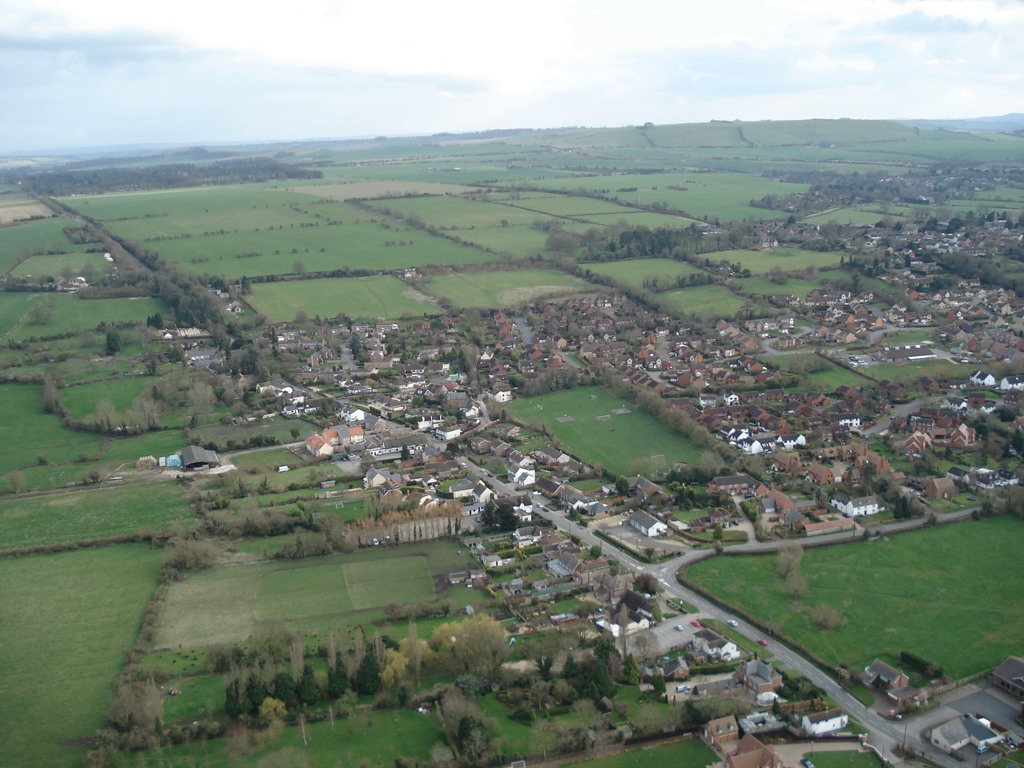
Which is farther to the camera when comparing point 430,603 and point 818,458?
point 818,458

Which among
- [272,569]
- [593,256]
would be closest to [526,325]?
[593,256]

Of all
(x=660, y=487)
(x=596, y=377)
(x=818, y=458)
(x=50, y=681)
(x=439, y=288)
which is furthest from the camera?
(x=439, y=288)

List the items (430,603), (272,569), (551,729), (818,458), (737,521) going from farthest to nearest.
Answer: (818,458)
(737,521)
(272,569)
(430,603)
(551,729)

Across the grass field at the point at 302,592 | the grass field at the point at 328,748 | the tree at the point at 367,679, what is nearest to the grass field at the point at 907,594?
the grass field at the point at 328,748

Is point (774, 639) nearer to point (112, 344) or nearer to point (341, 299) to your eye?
point (112, 344)

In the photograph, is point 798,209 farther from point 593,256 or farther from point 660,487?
point 660,487

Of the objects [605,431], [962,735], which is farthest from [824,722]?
[605,431]

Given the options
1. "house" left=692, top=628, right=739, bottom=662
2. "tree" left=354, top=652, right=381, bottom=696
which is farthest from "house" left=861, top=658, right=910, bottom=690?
"tree" left=354, top=652, right=381, bottom=696

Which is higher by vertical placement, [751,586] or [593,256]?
[593,256]
